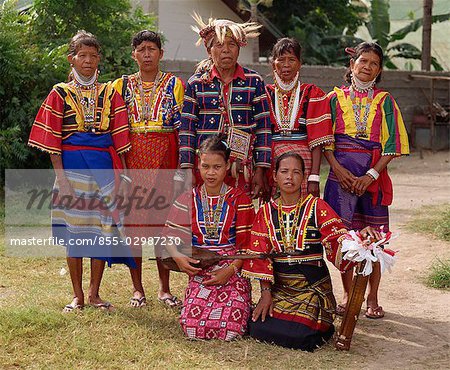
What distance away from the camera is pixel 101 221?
15.1 feet

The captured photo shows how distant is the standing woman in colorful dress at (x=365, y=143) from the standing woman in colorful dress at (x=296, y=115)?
0.43 feet

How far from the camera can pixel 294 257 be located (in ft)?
13.7

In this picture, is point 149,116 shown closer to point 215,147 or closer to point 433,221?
point 215,147

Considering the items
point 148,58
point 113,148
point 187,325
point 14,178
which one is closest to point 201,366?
point 187,325

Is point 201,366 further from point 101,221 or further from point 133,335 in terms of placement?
point 101,221

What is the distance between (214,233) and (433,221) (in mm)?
3860

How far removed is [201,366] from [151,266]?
2.30 meters

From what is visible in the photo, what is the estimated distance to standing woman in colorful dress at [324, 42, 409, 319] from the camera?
456cm

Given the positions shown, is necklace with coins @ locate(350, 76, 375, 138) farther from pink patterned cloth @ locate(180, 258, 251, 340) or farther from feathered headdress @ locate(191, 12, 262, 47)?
pink patterned cloth @ locate(180, 258, 251, 340)

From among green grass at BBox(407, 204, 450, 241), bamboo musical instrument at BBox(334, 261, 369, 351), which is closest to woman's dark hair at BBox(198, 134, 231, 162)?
bamboo musical instrument at BBox(334, 261, 369, 351)

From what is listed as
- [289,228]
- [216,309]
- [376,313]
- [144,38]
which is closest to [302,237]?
[289,228]

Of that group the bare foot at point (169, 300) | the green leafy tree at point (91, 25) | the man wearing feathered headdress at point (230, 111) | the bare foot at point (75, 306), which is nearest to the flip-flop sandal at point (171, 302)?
the bare foot at point (169, 300)

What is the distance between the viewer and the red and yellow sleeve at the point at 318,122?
4500 millimetres

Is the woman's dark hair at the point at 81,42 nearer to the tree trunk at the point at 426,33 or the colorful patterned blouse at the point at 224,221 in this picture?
the colorful patterned blouse at the point at 224,221
